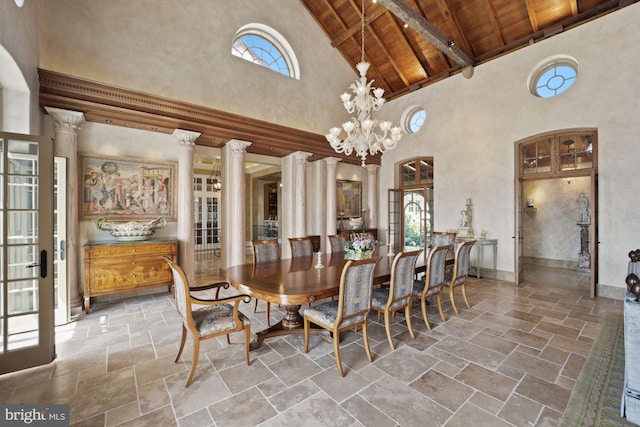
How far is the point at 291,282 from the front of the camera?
8.48 feet

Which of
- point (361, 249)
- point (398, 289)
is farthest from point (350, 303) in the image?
point (361, 249)

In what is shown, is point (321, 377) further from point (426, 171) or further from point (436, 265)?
point (426, 171)

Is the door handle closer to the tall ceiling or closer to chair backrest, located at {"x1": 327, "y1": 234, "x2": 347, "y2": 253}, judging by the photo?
chair backrest, located at {"x1": 327, "y1": 234, "x2": 347, "y2": 253}

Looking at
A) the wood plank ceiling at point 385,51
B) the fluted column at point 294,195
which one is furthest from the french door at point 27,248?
the fluted column at point 294,195

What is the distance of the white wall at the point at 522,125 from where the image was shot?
4402 millimetres

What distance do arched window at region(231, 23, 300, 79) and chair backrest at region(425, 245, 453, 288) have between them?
16.7 ft

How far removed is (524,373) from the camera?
2.37 metres

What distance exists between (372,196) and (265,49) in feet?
15.4

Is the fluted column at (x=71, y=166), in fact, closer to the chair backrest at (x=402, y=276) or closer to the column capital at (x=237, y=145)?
the column capital at (x=237, y=145)

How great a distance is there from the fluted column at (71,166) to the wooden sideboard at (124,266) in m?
0.15

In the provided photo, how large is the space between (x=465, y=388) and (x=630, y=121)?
5.24 m

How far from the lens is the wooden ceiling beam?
177 inches

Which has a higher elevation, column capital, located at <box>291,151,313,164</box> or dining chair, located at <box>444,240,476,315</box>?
column capital, located at <box>291,151,313,164</box>

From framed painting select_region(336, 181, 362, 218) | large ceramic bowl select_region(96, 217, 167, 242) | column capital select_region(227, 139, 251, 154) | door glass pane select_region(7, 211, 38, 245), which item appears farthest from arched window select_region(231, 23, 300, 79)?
door glass pane select_region(7, 211, 38, 245)
